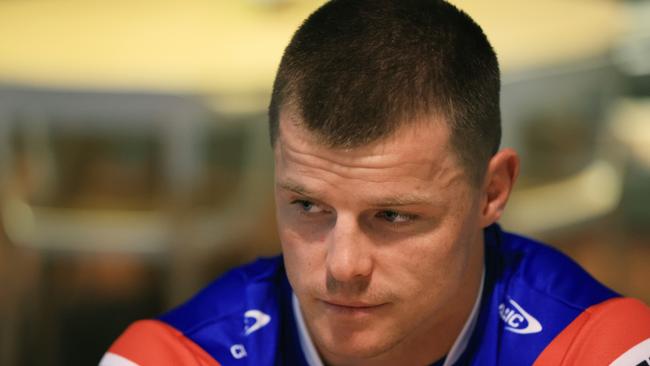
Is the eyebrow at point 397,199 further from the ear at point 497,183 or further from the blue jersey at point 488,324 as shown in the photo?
the blue jersey at point 488,324

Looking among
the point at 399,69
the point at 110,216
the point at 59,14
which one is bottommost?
the point at 110,216

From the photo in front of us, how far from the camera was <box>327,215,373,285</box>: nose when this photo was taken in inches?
52.7

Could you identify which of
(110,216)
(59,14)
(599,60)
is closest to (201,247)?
(110,216)

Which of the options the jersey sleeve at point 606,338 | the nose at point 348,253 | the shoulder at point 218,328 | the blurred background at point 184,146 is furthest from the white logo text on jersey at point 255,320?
Answer: the blurred background at point 184,146

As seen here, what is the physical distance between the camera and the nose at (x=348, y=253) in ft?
4.39

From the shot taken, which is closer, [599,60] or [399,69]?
[399,69]

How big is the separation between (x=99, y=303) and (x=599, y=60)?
1721 millimetres

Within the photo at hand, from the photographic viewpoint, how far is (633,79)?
3646mm

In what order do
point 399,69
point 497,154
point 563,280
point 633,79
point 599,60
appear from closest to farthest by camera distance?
point 399,69
point 497,154
point 563,280
point 599,60
point 633,79

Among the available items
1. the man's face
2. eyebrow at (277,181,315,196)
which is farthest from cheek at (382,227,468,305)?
eyebrow at (277,181,315,196)

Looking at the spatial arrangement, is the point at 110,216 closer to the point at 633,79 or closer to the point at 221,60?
the point at 221,60

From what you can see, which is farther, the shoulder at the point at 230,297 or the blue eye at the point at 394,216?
the shoulder at the point at 230,297

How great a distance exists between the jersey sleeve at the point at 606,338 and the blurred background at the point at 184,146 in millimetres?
1686

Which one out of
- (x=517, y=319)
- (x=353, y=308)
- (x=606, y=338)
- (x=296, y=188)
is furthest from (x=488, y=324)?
(x=296, y=188)
